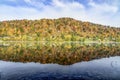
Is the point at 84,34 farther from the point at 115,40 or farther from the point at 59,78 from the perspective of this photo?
the point at 59,78

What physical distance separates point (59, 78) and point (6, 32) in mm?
165511

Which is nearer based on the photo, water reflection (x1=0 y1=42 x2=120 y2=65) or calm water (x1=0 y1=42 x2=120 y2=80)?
calm water (x1=0 y1=42 x2=120 y2=80)

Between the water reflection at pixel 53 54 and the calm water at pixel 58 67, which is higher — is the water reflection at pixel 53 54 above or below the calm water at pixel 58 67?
above

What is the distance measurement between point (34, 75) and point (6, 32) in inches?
6422

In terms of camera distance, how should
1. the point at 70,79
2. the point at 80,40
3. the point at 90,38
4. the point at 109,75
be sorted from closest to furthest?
the point at 70,79 < the point at 109,75 < the point at 80,40 < the point at 90,38

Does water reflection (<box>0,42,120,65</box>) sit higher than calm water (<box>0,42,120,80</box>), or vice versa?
water reflection (<box>0,42,120,65</box>)

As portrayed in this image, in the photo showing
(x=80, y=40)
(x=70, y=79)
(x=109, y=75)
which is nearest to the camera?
(x=70, y=79)

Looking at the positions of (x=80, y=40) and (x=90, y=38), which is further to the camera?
(x=90, y=38)

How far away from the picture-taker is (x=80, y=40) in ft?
607

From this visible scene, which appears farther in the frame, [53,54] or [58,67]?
[53,54]

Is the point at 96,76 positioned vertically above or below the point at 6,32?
below

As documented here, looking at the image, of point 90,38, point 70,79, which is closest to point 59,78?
point 70,79

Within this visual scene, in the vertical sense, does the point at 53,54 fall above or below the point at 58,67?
above

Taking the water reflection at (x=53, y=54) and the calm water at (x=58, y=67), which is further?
the water reflection at (x=53, y=54)
